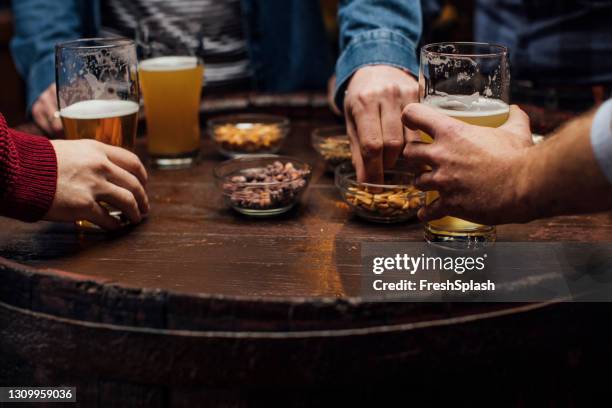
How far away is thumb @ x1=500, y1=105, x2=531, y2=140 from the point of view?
99cm

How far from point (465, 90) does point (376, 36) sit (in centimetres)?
45

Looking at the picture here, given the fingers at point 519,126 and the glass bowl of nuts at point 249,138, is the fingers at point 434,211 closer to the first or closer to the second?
the fingers at point 519,126

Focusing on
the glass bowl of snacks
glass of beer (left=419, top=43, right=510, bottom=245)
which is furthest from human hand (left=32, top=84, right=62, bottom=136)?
glass of beer (left=419, top=43, right=510, bottom=245)

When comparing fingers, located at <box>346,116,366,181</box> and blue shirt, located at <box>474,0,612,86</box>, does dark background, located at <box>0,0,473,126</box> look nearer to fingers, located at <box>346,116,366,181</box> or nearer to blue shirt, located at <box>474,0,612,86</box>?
blue shirt, located at <box>474,0,612,86</box>

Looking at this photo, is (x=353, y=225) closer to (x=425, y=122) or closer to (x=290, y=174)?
(x=290, y=174)

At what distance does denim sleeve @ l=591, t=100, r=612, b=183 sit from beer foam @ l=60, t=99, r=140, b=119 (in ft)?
2.68

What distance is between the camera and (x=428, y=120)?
3.27 ft

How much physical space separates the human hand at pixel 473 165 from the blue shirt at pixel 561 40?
121 cm

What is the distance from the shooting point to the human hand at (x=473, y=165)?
2.95 feet

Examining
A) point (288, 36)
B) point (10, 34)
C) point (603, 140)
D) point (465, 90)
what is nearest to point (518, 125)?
point (465, 90)

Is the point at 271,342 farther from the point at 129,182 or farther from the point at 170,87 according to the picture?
the point at 170,87

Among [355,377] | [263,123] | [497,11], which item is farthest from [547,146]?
[497,11]

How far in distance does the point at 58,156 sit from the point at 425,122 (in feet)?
1.90

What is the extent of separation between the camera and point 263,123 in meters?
1.76
